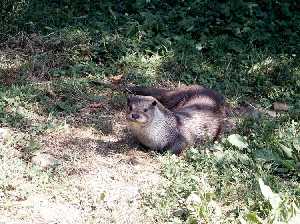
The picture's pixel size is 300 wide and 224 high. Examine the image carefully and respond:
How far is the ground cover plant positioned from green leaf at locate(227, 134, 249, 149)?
0.01 m

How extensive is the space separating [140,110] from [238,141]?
2.78 feet

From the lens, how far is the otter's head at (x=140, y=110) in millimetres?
5203

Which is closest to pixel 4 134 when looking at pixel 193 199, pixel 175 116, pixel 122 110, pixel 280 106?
pixel 122 110

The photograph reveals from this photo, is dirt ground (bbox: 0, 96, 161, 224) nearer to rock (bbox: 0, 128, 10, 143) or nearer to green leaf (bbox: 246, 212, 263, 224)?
rock (bbox: 0, 128, 10, 143)

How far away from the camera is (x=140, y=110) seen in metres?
5.25

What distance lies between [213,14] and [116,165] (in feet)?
10.5

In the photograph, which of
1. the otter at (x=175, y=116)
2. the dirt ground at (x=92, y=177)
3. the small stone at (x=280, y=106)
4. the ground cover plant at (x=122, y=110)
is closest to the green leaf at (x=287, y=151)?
the ground cover plant at (x=122, y=110)

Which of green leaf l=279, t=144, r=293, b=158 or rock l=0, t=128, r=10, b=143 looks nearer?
green leaf l=279, t=144, r=293, b=158

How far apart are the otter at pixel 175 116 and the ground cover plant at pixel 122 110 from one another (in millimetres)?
165

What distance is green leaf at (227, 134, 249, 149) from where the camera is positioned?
505 cm

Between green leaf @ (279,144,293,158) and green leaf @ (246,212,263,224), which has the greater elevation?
green leaf @ (246,212,263,224)

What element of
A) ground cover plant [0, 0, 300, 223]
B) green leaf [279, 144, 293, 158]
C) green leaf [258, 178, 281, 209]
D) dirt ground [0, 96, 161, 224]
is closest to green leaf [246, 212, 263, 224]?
ground cover plant [0, 0, 300, 223]

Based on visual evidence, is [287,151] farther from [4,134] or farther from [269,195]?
[4,134]

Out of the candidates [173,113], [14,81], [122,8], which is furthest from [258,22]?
[14,81]
